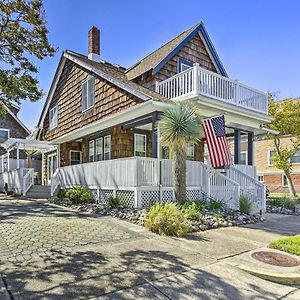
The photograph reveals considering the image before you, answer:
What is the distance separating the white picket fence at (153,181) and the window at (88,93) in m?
4.26

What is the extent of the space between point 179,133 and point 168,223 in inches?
140

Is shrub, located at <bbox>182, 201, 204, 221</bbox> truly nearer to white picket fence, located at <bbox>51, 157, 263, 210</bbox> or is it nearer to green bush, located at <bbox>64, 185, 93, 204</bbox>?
white picket fence, located at <bbox>51, 157, 263, 210</bbox>

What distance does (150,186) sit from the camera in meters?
10.7

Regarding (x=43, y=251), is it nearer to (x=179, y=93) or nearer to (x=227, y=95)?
(x=179, y=93)

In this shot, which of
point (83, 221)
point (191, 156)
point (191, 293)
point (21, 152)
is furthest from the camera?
point (21, 152)

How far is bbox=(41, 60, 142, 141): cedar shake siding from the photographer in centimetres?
1344

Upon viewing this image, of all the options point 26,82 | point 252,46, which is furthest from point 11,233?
point 252,46

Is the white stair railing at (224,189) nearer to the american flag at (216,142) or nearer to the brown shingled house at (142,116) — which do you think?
the brown shingled house at (142,116)

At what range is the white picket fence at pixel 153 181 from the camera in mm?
10586

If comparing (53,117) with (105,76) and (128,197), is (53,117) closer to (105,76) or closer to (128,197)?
(105,76)

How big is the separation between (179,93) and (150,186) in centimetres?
408

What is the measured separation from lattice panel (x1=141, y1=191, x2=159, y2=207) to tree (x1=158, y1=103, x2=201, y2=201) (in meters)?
1.00

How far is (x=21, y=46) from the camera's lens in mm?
9109

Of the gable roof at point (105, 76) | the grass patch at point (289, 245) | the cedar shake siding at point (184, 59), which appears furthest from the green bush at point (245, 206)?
the cedar shake siding at point (184, 59)
